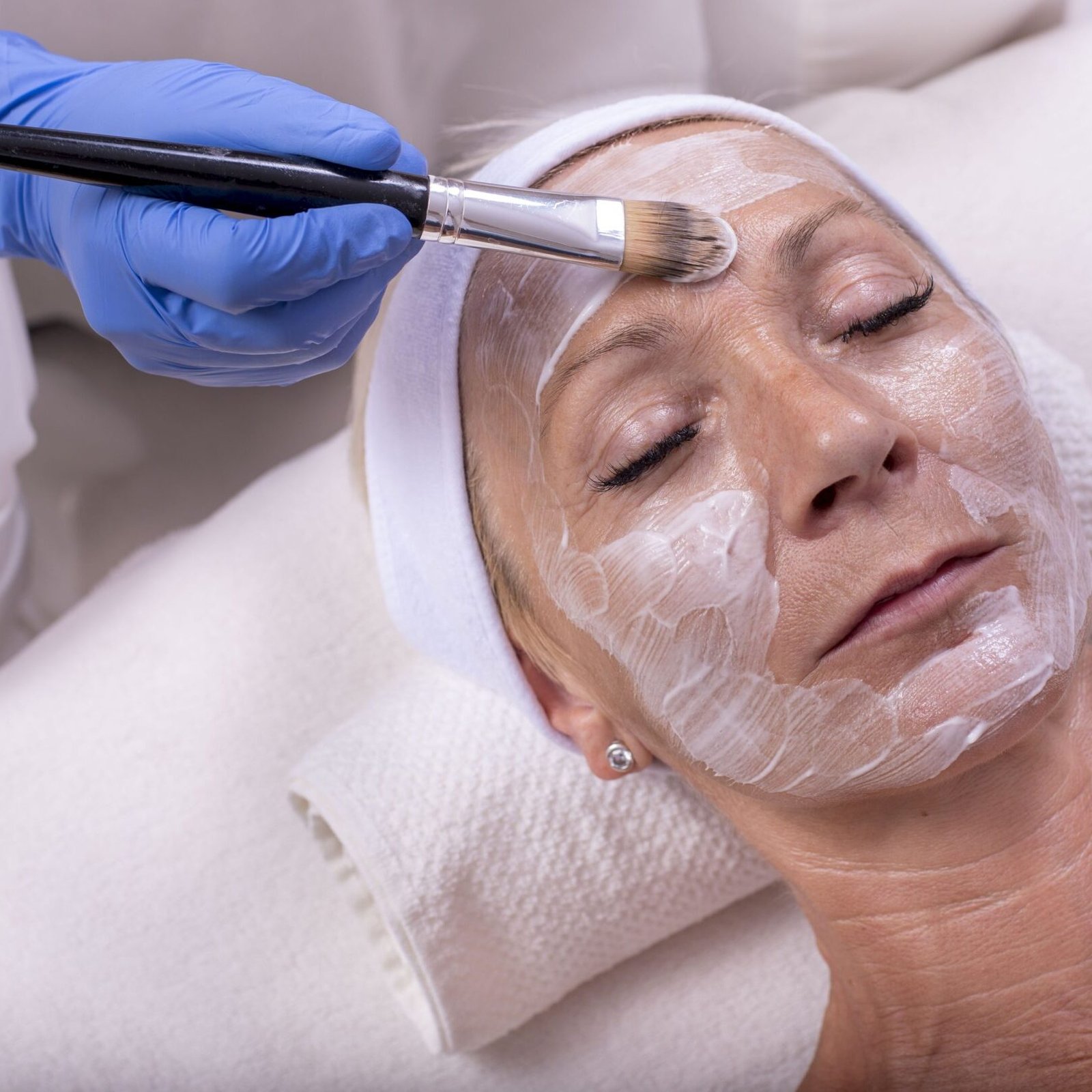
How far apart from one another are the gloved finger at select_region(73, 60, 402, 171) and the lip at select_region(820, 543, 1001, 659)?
21.4 inches

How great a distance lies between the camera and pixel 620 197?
111 cm

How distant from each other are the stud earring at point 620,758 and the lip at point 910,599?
0.32 m

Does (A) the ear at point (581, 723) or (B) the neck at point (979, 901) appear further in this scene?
(A) the ear at point (581, 723)

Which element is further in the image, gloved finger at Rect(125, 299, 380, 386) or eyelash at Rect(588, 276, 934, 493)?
gloved finger at Rect(125, 299, 380, 386)

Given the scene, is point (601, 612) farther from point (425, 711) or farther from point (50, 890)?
point (50, 890)

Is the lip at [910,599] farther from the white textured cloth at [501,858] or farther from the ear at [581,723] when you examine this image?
the white textured cloth at [501,858]

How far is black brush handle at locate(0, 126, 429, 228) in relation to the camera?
0.91 meters

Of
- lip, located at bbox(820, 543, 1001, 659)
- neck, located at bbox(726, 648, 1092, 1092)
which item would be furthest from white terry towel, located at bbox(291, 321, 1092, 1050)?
lip, located at bbox(820, 543, 1001, 659)

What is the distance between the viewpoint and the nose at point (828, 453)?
936 mm

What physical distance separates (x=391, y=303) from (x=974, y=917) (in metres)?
0.84

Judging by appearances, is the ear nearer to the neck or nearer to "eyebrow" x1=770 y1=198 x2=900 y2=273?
the neck

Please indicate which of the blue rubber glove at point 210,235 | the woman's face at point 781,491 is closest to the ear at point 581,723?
the woman's face at point 781,491

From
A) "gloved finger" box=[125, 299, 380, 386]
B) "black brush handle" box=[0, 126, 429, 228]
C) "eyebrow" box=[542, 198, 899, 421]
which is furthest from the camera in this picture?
"gloved finger" box=[125, 299, 380, 386]

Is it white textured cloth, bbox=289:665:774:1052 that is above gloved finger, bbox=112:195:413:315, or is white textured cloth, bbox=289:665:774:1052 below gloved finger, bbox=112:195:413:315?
below
